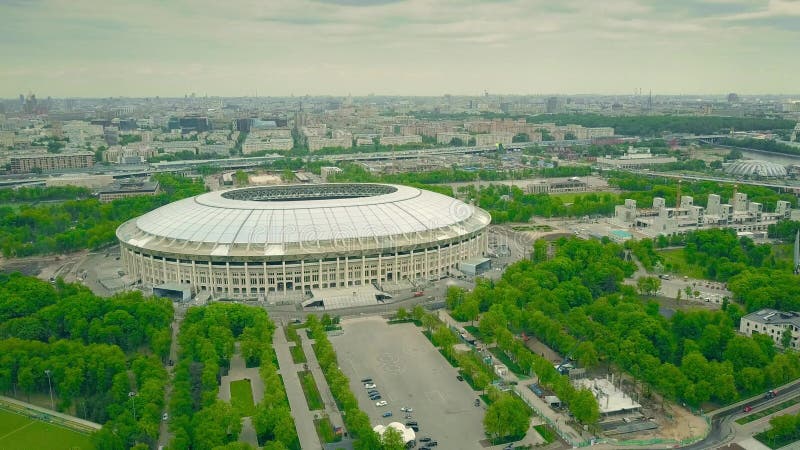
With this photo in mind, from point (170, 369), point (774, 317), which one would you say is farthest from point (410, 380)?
point (774, 317)

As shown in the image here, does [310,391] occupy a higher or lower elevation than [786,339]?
lower

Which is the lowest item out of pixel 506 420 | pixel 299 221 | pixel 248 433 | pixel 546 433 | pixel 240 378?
pixel 248 433

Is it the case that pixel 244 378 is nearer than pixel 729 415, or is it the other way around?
pixel 729 415

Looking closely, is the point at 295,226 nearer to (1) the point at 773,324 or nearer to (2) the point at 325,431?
(2) the point at 325,431

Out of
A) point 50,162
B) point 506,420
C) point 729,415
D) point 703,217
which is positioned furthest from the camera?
point 50,162

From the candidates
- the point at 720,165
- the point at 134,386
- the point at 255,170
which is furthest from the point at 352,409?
the point at 720,165

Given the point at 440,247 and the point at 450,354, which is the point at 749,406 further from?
the point at 440,247

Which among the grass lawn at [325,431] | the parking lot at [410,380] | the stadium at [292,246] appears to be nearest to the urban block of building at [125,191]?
the stadium at [292,246]

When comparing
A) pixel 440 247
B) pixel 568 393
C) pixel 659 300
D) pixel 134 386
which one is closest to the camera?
pixel 568 393

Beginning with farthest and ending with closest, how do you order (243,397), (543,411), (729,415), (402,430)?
(243,397), (543,411), (729,415), (402,430)
